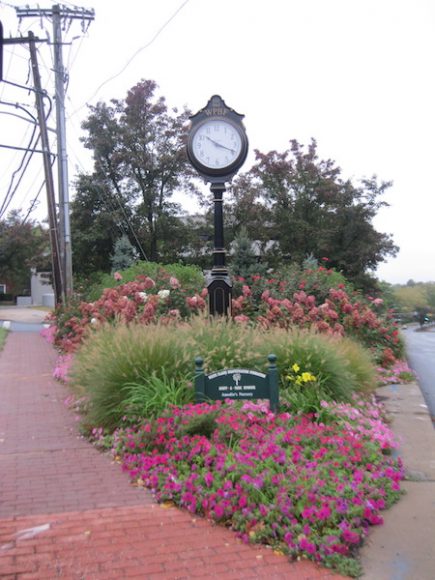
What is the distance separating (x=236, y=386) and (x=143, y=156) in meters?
23.1

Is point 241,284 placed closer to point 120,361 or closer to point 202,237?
point 120,361

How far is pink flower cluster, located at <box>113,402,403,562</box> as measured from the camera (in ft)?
12.6

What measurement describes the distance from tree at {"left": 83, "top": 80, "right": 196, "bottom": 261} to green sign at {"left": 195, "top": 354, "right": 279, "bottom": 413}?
22025 mm

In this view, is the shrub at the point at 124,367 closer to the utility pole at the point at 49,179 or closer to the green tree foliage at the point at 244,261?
the green tree foliage at the point at 244,261

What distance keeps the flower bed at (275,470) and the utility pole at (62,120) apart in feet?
48.0

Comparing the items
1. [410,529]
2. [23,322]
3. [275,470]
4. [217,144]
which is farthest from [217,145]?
[23,322]

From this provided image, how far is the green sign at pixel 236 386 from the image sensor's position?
5789 mm

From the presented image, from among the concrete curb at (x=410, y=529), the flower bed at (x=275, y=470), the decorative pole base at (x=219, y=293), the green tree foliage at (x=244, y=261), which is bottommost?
the concrete curb at (x=410, y=529)

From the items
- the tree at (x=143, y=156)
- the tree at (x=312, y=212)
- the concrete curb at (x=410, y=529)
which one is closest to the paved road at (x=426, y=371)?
the concrete curb at (x=410, y=529)

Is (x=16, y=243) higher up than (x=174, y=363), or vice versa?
(x=16, y=243)

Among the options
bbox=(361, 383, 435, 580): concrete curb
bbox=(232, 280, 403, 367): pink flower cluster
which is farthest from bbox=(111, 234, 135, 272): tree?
bbox=(361, 383, 435, 580): concrete curb

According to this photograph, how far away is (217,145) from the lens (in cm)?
914

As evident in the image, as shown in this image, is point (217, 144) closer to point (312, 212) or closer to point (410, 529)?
point (410, 529)

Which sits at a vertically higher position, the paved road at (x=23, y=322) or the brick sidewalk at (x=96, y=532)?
the paved road at (x=23, y=322)
